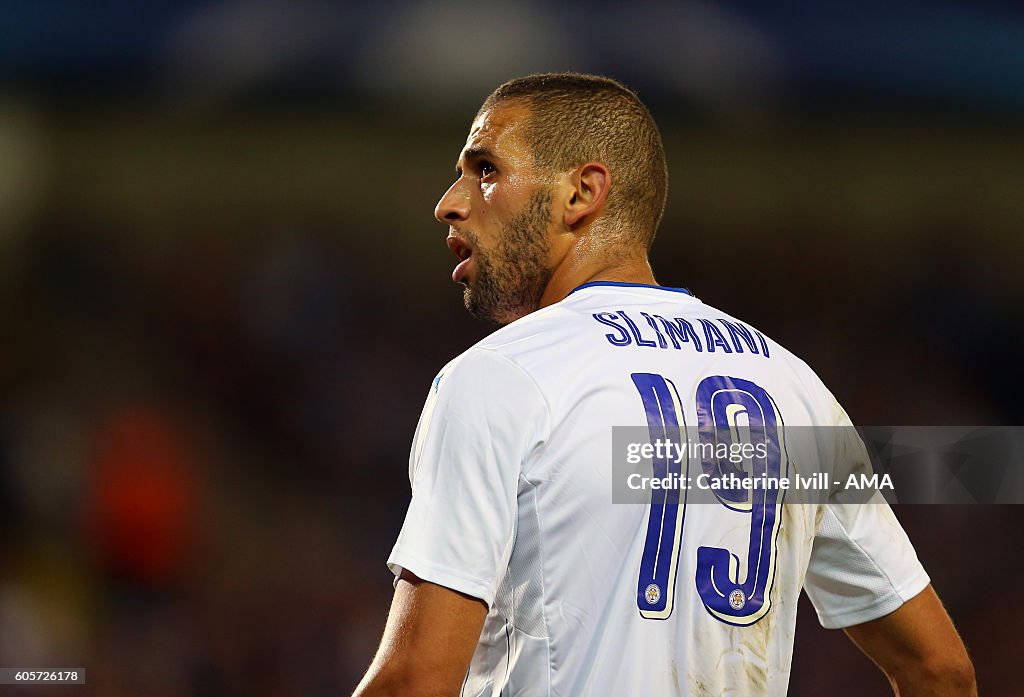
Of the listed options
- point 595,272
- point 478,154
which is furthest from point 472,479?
point 478,154

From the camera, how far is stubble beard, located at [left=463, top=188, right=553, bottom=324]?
138cm

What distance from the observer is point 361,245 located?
4.50 meters

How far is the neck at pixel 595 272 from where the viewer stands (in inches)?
53.2

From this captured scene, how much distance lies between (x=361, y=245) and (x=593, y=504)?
11.6ft

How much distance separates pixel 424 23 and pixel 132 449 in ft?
6.72

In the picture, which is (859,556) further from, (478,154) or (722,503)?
(478,154)

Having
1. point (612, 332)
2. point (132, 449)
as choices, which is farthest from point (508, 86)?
point (132, 449)

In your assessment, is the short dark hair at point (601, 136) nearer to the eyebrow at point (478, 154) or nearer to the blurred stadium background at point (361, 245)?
the eyebrow at point (478, 154)

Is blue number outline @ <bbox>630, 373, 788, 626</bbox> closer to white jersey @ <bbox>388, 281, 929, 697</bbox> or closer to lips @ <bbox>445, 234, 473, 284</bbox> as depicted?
white jersey @ <bbox>388, 281, 929, 697</bbox>

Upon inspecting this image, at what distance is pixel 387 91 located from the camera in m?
4.46

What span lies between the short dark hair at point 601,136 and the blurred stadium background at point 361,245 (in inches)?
111

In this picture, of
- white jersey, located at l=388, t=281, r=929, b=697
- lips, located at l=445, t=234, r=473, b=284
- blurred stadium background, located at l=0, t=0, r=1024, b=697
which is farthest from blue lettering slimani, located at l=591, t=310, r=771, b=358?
blurred stadium background, located at l=0, t=0, r=1024, b=697

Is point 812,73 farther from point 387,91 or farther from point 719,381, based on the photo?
point 719,381

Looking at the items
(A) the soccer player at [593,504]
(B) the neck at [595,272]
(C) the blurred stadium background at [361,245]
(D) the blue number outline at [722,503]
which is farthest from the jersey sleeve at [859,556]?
(C) the blurred stadium background at [361,245]
